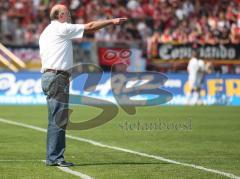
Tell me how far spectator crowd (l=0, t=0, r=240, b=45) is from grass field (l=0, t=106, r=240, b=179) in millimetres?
10347

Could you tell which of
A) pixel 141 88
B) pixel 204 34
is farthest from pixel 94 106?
pixel 204 34

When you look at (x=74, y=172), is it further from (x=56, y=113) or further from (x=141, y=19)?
(x=141, y=19)

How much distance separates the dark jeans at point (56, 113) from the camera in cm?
1208

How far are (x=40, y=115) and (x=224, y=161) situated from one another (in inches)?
476

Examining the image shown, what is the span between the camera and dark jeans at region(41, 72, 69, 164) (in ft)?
39.6

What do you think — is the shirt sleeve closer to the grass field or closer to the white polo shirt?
the white polo shirt

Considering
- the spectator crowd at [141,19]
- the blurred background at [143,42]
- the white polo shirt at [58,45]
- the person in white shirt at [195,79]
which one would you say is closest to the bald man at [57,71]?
the white polo shirt at [58,45]

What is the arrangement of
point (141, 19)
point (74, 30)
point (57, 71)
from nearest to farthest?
point (74, 30)
point (57, 71)
point (141, 19)

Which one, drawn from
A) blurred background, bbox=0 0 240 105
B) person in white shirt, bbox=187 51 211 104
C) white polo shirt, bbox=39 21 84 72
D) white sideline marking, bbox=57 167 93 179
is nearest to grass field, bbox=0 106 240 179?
white sideline marking, bbox=57 167 93 179

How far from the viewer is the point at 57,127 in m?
12.1

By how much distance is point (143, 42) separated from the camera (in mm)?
34812

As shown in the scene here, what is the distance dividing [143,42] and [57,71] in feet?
74.9

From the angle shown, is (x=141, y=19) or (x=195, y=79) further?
(x=141, y=19)

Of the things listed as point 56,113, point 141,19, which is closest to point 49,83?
point 56,113
